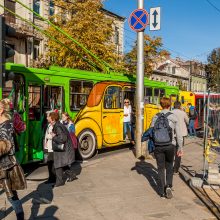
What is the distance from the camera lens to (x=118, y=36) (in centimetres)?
4338

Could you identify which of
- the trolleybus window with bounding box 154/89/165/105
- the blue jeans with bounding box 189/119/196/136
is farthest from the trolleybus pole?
the blue jeans with bounding box 189/119/196/136

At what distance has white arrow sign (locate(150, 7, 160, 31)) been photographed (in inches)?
461

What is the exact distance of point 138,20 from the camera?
11.6 meters

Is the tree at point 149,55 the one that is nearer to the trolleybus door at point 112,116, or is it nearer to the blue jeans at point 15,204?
the trolleybus door at point 112,116

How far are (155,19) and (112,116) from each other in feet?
12.1

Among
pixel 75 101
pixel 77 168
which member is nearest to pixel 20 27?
pixel 75 101

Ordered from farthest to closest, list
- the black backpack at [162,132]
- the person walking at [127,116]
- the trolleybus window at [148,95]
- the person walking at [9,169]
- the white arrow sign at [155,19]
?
the trolleybus window at [148,95] < the person walking at [127,116] < the white arrow sign at [155,19] < the black backpack at [162,132] < the person walking at [9,169]

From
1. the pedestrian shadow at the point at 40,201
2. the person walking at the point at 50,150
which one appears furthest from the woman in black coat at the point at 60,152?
the pedestrian shadow at the point at 40,201

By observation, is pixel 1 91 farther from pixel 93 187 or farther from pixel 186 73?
pixel 186 73

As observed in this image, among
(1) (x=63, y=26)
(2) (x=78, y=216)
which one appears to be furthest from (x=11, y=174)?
(1) (x=63, y=26)

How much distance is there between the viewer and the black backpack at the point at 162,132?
693 cm

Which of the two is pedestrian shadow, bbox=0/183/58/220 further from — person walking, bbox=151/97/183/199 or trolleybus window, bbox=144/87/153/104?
trolleybus window, bbox=144/87/153/104

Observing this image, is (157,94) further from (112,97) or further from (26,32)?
(26,32)

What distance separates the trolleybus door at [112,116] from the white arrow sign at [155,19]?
2.61 meters
